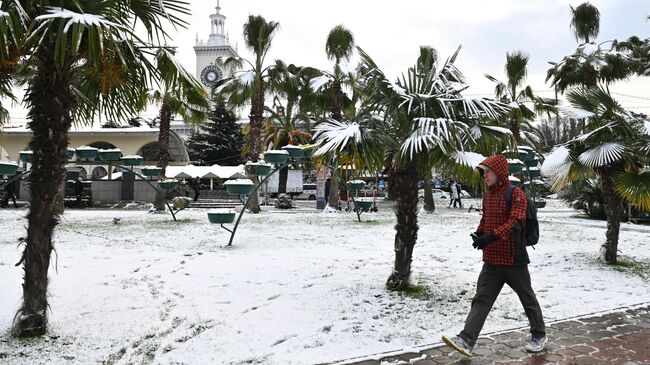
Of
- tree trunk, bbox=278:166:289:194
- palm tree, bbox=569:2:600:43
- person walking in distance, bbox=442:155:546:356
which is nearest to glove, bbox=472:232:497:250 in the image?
person walking in distance, bbox=442:155:546:356

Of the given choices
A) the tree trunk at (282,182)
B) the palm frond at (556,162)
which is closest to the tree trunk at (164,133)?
the palm frond at (556,162)

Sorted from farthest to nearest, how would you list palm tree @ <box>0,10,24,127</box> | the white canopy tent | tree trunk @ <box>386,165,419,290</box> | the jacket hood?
the white canopy tent < tree trunk @ <box>386,165,419,290</box> < the jacket hood < palm tree @ <box>0,10,24,127</box>

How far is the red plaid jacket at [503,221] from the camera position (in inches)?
150

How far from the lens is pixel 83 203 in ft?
76.8

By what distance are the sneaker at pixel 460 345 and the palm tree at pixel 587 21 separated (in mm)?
20129

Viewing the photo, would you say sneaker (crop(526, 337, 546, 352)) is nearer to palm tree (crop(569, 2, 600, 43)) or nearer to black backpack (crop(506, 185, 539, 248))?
black backpack (crop(506, 185, 539, 248))

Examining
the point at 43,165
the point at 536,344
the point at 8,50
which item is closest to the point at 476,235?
the point at 536,344

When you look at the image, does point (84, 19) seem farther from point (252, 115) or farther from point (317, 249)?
point (252, 115)

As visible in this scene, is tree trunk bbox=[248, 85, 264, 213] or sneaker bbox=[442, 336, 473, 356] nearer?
sneaker bbox=[442, 336, 473, 356]

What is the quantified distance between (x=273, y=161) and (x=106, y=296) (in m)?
6.27

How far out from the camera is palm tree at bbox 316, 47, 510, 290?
17.1 ft

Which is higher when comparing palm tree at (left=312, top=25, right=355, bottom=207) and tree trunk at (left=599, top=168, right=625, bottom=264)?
palm tree at (left=312, top=25, right=355, bottom=207)

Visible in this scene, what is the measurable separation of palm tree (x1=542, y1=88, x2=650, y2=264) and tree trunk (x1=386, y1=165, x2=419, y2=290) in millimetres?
3467

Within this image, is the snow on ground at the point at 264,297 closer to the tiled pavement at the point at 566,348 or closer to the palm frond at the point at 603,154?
the tiled pavement at the point at 566,348
